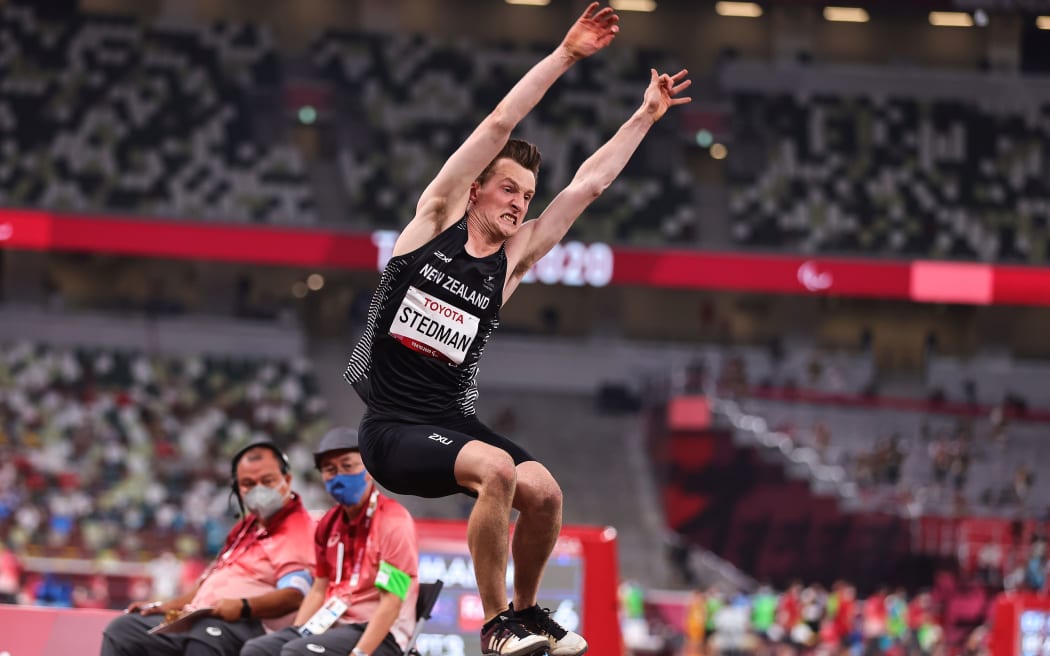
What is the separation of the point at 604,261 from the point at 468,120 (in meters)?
5.21

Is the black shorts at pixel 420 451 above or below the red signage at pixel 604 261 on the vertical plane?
below

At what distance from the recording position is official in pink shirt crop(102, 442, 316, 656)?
6.75 meters

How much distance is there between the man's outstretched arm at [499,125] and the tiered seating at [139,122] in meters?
23.7

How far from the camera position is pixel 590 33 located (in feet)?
18.3

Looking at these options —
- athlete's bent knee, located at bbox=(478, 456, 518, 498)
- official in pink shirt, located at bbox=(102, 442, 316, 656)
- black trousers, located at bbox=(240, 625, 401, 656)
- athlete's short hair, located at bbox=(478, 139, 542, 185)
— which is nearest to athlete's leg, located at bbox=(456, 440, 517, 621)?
athlete's bent knee, located at bbox=(478, 456, 518, 498)

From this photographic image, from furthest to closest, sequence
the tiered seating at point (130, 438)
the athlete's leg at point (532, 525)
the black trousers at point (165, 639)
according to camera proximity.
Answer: the tiered seating at point (130, 438) < the black trousers at point (165, 639) < the athlete's leg at point (532, 525)

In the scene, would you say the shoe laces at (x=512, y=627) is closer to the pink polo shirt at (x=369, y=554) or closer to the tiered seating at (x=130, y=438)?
the pink polo shirt at (x=369, y=554)

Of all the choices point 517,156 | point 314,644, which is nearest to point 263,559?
point 314,644

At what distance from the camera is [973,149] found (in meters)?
32.2

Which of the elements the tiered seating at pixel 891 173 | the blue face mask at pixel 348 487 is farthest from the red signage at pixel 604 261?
the blue face mask at pixel 348 487

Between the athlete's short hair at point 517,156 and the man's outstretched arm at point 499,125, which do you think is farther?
the athlete's short hair at point 517,156

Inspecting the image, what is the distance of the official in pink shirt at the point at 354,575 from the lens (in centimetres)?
640

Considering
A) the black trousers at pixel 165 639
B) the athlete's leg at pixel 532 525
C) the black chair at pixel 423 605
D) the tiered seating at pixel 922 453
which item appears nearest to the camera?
the athlete's leg at pixel 532 525

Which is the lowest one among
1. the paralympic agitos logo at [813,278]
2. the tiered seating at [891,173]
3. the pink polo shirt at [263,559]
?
the pink polo shirt at [263,559]
